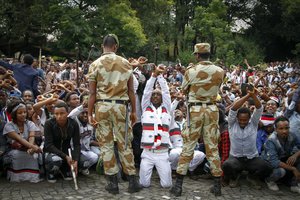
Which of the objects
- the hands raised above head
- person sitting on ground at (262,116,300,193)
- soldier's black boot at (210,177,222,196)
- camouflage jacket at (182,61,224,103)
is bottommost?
soldier's black boot at (210,177,222,196)

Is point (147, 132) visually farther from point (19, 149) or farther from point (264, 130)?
point (264, 130)

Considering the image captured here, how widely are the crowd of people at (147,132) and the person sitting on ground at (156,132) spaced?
0.6 inches

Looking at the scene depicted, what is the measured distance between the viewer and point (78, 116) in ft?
21.1

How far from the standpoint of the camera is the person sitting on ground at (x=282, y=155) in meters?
5.89

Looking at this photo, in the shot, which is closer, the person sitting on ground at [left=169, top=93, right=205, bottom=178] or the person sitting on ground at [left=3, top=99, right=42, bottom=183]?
the person sitting on ground at [left=3, top=99, right=42, bottom=183]

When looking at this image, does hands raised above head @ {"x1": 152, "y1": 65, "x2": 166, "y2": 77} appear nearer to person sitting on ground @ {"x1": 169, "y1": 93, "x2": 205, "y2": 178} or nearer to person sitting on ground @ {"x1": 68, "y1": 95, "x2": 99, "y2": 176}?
person sitting on ground @ {"x1": 169, "y1": 93, "x2": 205, "y2": 178}

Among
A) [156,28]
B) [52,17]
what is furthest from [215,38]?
[52,17]

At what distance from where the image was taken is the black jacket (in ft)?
18.8

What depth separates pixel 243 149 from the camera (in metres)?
5.92

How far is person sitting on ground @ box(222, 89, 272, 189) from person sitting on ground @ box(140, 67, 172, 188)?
925 millimetres

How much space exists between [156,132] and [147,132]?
0.14 metres

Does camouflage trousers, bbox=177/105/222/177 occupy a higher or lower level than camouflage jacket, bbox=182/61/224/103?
lower

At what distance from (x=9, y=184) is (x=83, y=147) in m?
1.28

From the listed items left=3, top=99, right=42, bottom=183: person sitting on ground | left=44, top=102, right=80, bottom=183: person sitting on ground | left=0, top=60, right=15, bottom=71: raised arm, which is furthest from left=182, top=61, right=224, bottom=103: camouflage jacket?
left=0, top=60, right=15, bottom=71: raised arm
